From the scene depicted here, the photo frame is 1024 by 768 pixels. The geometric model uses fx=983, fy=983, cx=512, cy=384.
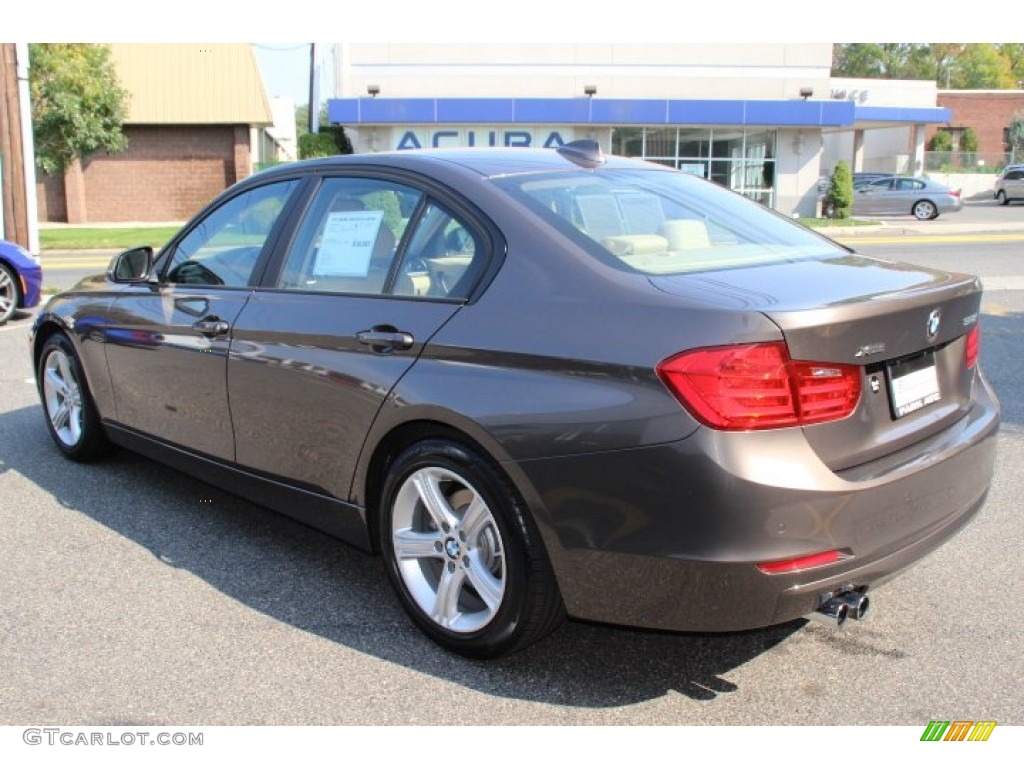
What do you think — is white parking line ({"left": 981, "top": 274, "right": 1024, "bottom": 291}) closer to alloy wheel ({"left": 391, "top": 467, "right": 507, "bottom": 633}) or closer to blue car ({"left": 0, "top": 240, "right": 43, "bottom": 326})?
alloy wheel ({"left": 391, "top": 467, "right": 507, "bottom": 633})

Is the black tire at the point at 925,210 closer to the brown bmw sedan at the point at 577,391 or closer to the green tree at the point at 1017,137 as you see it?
the green tree at the point at 1017,137

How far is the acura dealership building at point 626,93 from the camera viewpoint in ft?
103

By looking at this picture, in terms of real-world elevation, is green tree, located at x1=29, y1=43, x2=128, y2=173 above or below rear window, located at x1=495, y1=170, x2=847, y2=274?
above

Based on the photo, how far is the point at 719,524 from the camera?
2.63m

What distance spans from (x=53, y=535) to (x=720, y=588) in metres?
3.25

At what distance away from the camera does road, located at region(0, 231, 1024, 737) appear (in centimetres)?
302

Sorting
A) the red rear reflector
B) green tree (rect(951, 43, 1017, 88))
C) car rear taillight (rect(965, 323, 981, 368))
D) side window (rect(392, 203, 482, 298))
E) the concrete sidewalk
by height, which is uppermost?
green tree (rect(951, 43, 1017, 88))

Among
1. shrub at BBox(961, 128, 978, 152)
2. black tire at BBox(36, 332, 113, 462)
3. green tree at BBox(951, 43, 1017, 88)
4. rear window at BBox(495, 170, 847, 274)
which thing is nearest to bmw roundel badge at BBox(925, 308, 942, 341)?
rear window at BBox(495, 170, 847, 274)

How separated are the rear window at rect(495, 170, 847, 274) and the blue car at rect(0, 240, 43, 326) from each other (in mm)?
8734

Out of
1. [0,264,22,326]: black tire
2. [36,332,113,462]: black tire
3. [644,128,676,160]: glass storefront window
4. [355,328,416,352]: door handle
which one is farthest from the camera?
[644,128,676,160]: glass storefront window

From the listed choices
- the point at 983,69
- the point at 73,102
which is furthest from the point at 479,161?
the point at 983,69

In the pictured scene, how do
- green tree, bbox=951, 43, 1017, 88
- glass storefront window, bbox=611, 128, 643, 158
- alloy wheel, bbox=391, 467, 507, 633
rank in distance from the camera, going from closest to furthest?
1. alloy wheel, bbox=391, 467, 507, 633
2. glass storefront window, bbox=611, 128, 643, 158
3. green tree, bbox=951, 43, 1017, 88

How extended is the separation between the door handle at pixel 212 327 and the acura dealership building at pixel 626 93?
28.0 meters

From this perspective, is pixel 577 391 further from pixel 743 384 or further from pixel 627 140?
pixel 627 140
